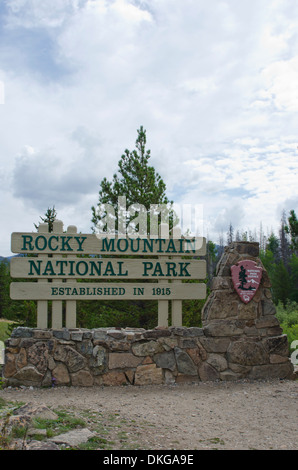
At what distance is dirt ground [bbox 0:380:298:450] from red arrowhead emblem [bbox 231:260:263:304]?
158 cm

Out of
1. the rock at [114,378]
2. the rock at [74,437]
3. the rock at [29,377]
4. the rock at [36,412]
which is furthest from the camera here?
the rock at [114,378]

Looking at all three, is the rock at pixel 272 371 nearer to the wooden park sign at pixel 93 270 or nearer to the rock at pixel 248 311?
the rock at pixel 248 311

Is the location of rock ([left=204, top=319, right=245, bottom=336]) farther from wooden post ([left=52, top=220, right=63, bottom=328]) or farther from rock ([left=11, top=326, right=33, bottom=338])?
rock ([left=11, top=326, right=33, bottom=338])

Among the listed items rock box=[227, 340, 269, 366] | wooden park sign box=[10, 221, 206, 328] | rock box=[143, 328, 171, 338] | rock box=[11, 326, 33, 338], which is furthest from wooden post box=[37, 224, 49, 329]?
rock box=[227, 340, 269, 366]

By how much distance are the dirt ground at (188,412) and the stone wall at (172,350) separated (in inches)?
8.8

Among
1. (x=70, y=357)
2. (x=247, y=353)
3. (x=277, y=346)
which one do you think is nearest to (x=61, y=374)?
(x=70, y=357)

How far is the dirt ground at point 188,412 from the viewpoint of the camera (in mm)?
4242

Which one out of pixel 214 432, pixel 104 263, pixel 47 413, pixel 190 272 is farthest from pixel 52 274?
pixel 214 432

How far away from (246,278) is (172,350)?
1.91m

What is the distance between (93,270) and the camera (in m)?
7.51

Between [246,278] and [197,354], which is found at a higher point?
[246,278]

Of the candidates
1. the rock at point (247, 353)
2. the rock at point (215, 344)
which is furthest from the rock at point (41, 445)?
the rock at point (247, 353)

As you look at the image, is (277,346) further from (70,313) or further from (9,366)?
(9,366)

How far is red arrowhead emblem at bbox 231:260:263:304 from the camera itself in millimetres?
7523
